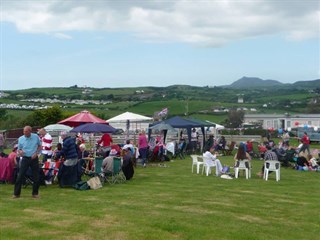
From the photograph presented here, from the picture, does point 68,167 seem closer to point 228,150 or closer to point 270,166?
point 270,166

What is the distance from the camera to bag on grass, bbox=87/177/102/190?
1128cm

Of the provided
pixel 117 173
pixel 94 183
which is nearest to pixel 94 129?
pixel 117 173

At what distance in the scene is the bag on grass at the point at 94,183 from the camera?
444 inches

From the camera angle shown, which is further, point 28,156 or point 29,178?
point 29,178

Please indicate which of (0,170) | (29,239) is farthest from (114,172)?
(29,239)

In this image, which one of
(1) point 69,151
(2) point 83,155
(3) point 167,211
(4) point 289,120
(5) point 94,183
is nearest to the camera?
(3) point 167,211

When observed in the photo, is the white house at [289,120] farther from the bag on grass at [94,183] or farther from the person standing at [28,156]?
the person standing at [28,156]

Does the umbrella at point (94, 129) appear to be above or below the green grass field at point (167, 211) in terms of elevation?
above

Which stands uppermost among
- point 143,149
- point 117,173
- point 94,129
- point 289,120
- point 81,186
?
point 94,129

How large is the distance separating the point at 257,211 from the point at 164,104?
234 ft

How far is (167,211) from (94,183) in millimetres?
3434

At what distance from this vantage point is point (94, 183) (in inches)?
447

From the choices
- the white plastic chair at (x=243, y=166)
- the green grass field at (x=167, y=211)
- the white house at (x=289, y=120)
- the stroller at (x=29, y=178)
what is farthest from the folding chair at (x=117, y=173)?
the white house at (x=289, y=120)

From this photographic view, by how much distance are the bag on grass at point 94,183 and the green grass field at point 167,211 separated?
21 centimetres
